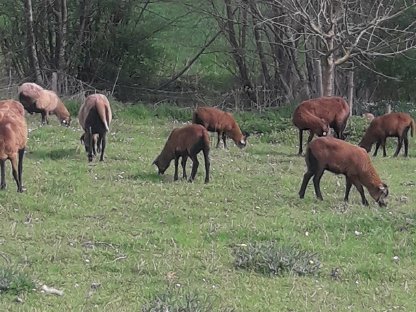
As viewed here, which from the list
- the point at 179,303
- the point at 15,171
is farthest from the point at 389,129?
the point at 179,303

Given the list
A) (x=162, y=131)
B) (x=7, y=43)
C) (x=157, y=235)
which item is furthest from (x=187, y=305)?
(x=7, y=43)

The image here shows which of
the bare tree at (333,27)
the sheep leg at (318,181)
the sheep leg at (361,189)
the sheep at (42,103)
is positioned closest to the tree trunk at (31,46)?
the sheep at (42,103)

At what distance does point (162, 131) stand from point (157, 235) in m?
9.17

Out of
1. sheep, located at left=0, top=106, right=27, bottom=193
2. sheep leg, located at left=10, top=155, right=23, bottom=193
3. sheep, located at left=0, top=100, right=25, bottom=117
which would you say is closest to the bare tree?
sheep, located at left=0, top=100, right=25, bottom=117

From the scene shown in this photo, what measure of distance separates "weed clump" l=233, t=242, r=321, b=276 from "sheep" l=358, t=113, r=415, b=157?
8.26 meters

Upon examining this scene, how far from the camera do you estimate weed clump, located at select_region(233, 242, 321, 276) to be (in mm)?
8109

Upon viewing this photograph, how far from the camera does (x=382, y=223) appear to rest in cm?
1005

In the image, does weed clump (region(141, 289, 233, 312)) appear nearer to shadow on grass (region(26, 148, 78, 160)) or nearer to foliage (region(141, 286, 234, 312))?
foliage (region(141, 286, 234, 312))

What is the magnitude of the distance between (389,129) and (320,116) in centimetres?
132

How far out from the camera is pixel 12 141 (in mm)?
10867

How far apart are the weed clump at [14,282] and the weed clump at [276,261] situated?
200 cm

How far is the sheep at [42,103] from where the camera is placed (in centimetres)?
1822

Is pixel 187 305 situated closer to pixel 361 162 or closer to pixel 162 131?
pixel 361 162

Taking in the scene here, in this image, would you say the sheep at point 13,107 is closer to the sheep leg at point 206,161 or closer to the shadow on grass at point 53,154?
the shadow on grass at point 53,154
